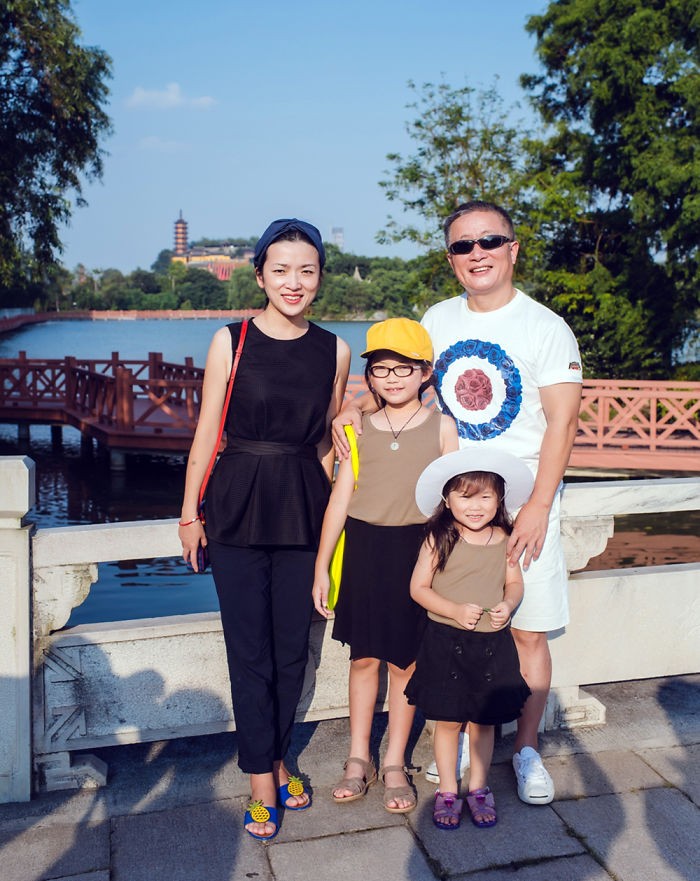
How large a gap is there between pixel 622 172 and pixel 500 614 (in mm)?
14760

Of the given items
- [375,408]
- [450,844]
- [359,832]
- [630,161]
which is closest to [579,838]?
[450,844]

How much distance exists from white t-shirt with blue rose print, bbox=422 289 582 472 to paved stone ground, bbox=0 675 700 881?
100 centimetres

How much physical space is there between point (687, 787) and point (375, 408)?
146cm

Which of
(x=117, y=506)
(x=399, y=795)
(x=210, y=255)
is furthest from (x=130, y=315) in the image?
(x=399, y=795)

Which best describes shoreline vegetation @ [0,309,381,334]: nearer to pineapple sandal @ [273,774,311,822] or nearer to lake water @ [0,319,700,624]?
lake water @ [0,319,700,624]

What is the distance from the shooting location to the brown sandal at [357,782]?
8.68 ft

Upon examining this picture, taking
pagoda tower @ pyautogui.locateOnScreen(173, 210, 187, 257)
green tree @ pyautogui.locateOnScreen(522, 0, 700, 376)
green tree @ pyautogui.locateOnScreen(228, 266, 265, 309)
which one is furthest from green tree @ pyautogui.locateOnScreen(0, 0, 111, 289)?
pagoda tower @ pyautogui.locateOnScreen(173, 210, 187, 257)

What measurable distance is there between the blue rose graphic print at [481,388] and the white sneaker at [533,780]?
3.16ft

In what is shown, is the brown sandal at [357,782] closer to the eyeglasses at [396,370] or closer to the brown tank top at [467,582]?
the brown tank top at [467,582]

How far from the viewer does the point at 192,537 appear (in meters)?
2.59

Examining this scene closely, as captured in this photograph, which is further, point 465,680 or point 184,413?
point 184,413

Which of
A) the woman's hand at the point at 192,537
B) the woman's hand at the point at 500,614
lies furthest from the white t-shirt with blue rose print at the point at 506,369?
the woman's hand at the point at 192,537

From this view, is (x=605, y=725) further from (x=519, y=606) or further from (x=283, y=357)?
(x=283, y=357)

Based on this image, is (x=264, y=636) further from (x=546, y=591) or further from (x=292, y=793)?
(x=546, y=591)
